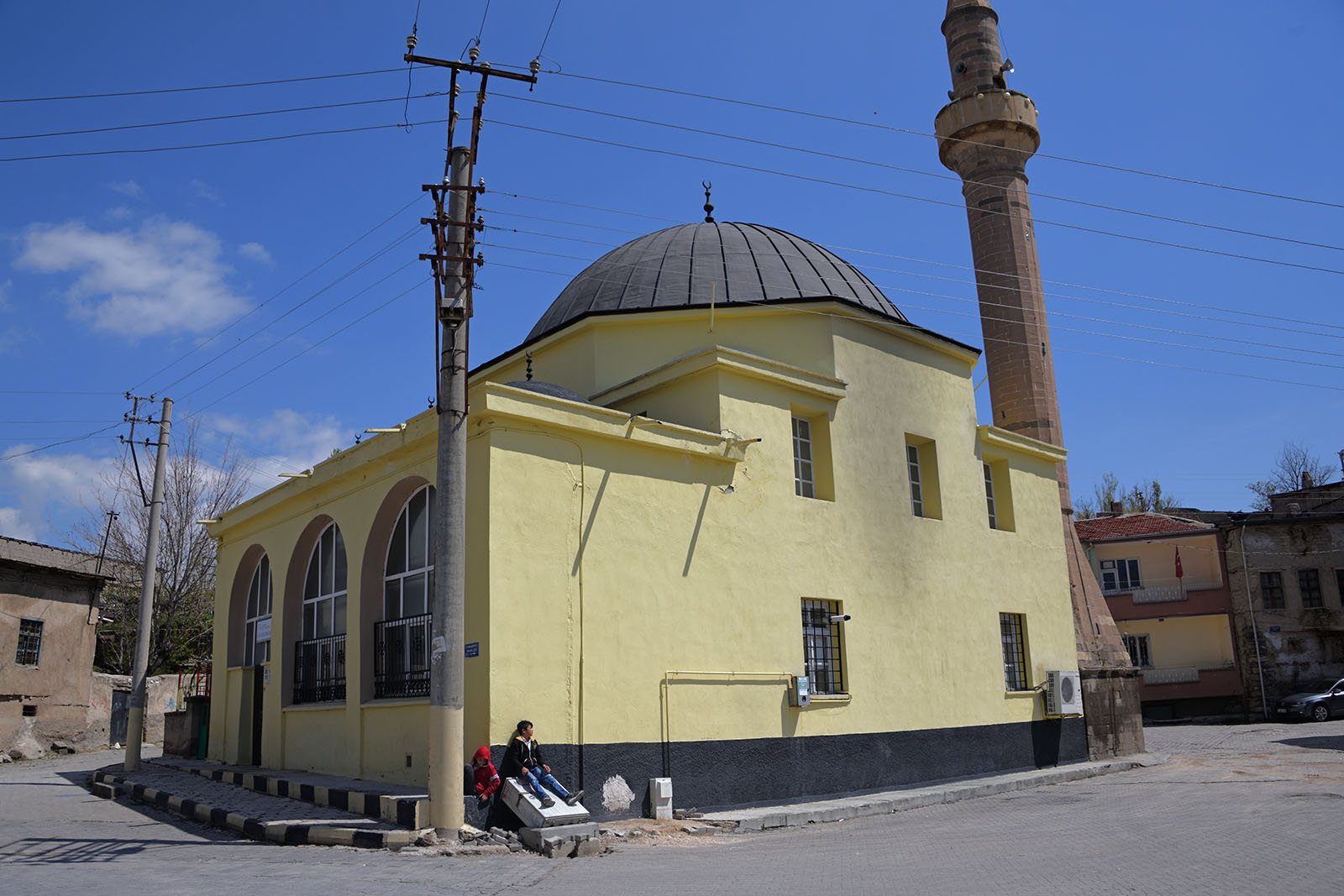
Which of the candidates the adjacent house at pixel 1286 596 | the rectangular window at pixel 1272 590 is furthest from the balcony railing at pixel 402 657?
the rectangular window at pixel 1272 590

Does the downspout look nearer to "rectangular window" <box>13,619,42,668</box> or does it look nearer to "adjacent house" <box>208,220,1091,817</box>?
"adjacent house" <box>208,220,1091,817</box>

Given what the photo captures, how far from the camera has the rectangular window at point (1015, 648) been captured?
17797mm

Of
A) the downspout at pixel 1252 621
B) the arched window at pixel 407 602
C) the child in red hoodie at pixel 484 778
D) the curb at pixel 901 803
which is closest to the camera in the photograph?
the child in red hoodie at pixel 484 778

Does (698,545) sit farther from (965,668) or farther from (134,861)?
(134,861)

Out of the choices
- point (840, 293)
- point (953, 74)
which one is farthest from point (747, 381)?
point (953, 74)

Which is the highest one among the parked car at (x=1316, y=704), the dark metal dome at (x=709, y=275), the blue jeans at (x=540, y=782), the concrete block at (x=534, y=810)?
the dark metal dome at (x=709, y=275)

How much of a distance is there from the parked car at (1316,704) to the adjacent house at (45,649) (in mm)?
34649

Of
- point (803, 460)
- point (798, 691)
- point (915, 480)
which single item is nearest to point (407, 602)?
point (798, 691)

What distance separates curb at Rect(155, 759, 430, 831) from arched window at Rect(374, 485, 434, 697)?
1477mm

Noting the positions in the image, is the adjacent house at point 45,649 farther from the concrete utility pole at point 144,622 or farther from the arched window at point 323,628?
the arched window at point 323,628

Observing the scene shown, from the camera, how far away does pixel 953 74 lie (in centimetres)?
2655

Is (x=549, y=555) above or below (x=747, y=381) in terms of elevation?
below

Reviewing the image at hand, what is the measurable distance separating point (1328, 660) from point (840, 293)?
2729 centimetres

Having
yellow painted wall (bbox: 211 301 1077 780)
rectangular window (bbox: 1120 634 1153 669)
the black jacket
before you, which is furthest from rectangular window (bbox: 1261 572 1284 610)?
the black jacket
